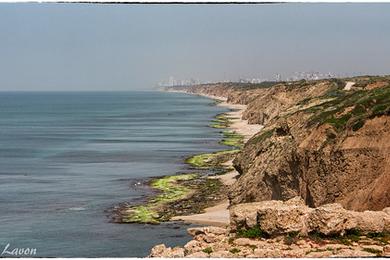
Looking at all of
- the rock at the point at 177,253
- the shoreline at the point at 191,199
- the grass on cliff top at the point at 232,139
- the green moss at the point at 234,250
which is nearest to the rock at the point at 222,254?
the green moss at the point at 234,250

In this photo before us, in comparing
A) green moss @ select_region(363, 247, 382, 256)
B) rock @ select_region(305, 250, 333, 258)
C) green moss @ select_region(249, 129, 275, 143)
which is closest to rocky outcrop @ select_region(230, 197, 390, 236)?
green moss @ select_region(363, 247, 382, 256)

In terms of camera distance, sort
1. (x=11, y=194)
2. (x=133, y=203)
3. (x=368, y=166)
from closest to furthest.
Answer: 1. (x=368, y=166)
2. (x=133, y=203)
3. (x=11, y=194)

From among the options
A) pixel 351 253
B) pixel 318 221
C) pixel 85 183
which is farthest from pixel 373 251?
pixel 85 183

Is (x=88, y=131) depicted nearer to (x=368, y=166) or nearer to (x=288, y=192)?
(x=288, y=192)

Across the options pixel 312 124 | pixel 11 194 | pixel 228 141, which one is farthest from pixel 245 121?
pixel 312 124

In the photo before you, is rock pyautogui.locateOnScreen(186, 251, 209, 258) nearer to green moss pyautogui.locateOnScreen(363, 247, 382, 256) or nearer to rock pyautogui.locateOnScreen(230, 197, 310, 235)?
rock pyautogui.locateOnScreen(230, 197, 310, 235)
